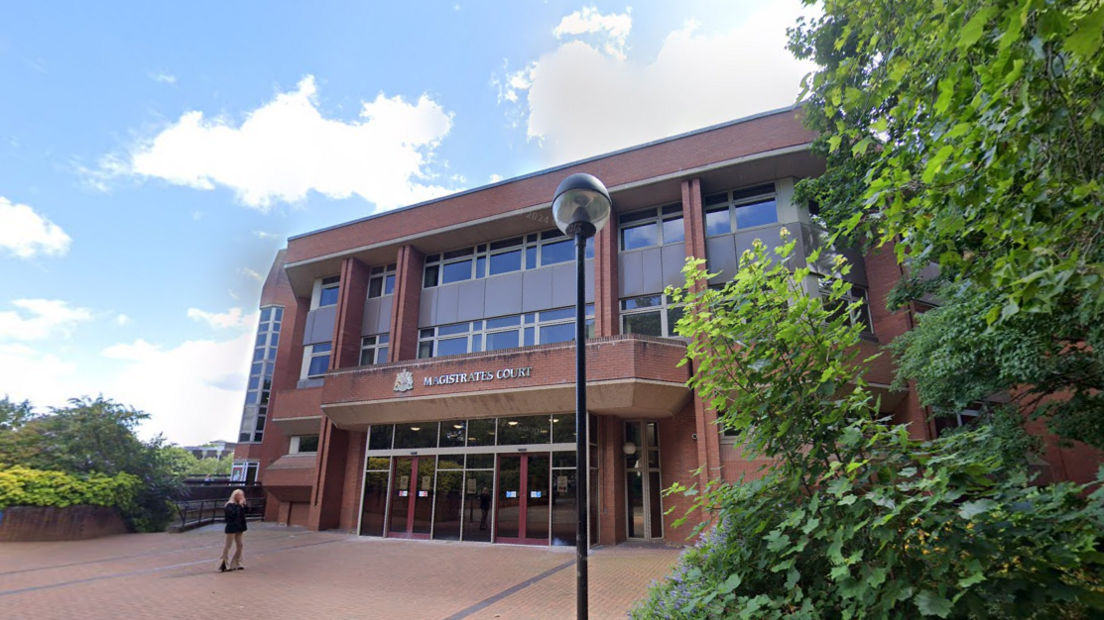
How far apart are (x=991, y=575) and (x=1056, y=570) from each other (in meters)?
0.24

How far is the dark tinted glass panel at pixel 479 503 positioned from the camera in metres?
15.3

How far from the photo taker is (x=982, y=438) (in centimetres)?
299

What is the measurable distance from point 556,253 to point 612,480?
7.16 m

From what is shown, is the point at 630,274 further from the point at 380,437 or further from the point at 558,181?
the point at 380,437

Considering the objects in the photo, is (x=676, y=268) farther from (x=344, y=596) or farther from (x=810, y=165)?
(x=344, y=596)

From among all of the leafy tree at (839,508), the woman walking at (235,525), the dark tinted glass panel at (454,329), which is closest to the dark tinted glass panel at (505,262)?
the dark tinted glass panel at (454,329)

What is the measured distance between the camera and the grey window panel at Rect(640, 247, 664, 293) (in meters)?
16.0

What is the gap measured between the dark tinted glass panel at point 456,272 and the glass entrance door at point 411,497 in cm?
620

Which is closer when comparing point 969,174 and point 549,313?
point 969,174

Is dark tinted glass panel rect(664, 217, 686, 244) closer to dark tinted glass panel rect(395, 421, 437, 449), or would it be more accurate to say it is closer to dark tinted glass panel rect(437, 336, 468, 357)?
dark tinted glass panel rect(437, 336, 468, 357)

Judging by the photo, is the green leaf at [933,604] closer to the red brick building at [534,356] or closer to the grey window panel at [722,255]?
the red brick building at [534,356]

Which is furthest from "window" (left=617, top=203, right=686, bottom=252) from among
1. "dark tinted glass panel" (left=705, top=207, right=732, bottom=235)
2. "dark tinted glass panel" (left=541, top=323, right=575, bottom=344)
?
"dark tinted glass panel" (left=541, top=323, right=575, bottom=344)

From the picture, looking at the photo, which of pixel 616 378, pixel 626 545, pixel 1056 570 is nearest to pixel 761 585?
pixel 1056 570

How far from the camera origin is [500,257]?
18.7 meters
